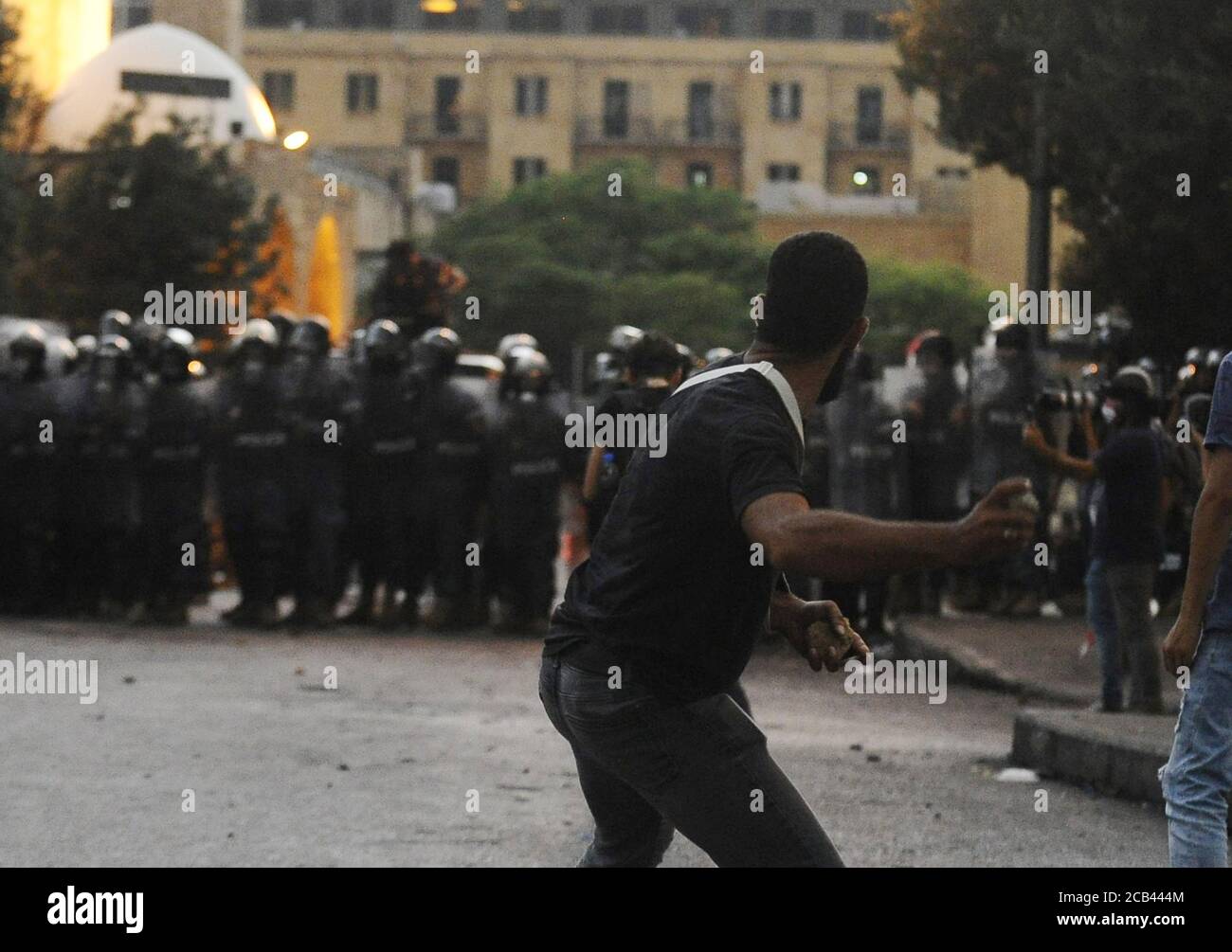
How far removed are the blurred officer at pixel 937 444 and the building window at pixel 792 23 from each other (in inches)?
3148

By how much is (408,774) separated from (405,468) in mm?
7390

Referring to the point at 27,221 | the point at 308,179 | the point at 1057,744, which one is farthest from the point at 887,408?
the point at 308,179

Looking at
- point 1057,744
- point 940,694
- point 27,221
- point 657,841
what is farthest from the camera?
point 27,221

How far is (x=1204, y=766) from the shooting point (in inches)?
239

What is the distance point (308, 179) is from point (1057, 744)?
133 ft

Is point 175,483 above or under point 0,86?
under

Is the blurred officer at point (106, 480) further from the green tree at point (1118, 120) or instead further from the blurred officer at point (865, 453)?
the green tree at point (1118, 120)

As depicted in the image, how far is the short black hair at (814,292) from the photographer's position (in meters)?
4.48

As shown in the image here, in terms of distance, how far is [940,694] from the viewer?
13.6 m

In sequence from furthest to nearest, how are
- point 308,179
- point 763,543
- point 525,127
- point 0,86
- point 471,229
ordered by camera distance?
point 525,127 < point 471,229 < point 308,179 < point 0,86 < point 763,543

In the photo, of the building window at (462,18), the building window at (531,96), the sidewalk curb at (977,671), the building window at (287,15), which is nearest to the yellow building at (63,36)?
the building window at (531,96)

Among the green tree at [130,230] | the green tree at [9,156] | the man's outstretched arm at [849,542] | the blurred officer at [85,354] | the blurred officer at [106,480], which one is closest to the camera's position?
the man's outstretched arm at [849,542]

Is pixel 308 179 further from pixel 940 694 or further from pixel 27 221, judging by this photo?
pixel 940 694

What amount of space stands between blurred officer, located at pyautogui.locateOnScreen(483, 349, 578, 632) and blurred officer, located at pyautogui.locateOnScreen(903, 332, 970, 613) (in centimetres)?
240
